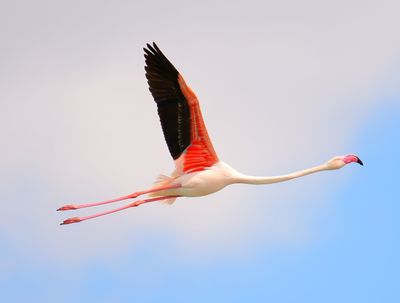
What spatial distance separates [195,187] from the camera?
6281 cm

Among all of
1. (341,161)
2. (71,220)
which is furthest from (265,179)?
(71,220)

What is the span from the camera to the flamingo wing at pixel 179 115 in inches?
2456

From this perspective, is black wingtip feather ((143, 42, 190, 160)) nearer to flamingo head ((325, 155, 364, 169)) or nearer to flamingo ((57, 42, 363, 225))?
flamingo ((57, 42, 363, 225))

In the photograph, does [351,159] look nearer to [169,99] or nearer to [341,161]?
[341,161]

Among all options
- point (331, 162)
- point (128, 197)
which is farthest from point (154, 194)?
point (331, 162)

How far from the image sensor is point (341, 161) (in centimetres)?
6306

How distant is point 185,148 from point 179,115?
0.96 meters

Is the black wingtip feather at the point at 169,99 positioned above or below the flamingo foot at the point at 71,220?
above

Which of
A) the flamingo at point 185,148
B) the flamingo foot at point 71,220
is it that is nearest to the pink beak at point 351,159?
the flamingo at point 185,148

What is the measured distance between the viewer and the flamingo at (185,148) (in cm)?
6247

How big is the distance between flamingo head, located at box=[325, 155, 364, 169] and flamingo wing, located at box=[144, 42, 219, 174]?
294 cm

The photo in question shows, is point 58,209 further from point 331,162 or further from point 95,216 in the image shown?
point 331,162

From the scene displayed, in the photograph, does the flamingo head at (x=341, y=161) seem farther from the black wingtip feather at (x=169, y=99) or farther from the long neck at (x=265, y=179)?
the black wingtip feather at (x=169, y=99)

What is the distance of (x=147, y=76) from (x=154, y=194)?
3.11m
